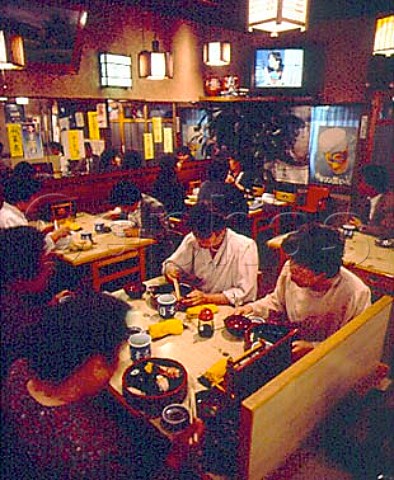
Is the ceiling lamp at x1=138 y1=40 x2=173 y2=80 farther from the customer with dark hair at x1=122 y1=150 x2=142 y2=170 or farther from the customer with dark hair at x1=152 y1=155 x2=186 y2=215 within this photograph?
the customer with dark hair at x1=152 y1=155 x2=186 y2=215

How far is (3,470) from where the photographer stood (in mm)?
1519

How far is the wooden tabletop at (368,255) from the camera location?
3.97 metres

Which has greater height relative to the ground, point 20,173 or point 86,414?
point 20,173

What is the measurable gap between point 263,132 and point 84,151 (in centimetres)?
374

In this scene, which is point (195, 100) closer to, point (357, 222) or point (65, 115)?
point (65, 115)

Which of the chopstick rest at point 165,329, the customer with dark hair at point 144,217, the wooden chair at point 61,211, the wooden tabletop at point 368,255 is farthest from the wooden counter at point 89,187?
the wooden tabletop at point 368,255

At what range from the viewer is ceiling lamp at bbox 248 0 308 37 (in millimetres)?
3467

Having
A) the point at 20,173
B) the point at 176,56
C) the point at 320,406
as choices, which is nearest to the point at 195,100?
the point at 176,56

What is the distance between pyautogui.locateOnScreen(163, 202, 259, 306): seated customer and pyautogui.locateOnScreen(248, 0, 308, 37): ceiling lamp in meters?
1.73

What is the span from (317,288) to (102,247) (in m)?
2.74

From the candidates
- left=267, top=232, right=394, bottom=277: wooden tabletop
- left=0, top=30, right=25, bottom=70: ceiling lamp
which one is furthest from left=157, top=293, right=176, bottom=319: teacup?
left=0, top=30, right=25, bottom=70: ceiling lamp

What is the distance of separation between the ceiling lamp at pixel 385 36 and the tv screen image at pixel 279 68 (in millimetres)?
3178

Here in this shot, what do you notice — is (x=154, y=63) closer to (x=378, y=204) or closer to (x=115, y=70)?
(x=115, y=70)

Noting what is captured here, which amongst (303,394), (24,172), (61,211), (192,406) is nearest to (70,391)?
(192,406)
